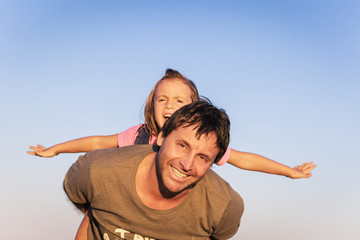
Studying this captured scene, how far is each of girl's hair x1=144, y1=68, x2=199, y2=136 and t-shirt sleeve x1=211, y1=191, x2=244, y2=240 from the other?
8.19 feet

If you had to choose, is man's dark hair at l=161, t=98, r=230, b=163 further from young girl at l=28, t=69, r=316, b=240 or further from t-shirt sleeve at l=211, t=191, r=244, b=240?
young girl at l=28, t=69, r=316, b=240

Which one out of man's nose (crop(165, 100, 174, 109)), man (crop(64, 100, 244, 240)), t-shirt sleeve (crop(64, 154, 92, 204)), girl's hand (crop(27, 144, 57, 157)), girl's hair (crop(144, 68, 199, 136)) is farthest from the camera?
girl's hair (crop(144, 68, 199, 136))

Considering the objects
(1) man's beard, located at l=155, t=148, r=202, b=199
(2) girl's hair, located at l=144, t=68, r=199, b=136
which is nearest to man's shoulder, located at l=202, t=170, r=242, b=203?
(1) man's beard, located at l=155, t=148, r=202, b=199

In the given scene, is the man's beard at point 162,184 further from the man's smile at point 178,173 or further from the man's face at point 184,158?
the man's smile at point 178,173

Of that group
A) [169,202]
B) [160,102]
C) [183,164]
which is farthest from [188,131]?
[160,102]

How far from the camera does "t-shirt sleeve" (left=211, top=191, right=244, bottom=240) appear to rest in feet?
12.3

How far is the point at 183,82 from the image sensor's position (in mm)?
6297

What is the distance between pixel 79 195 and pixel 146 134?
2.52m

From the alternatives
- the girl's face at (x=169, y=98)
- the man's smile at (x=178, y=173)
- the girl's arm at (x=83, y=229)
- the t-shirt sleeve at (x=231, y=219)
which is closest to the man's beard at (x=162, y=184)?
the man's smile at (x=178, y=173)

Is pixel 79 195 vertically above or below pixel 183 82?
below

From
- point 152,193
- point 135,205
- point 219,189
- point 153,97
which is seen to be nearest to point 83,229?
point 135,205

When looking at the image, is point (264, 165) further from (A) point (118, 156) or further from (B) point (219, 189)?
(A) point (118, 156)

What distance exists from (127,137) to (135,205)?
291 centimetres

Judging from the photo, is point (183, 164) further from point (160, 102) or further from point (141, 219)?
point (160, 102)
